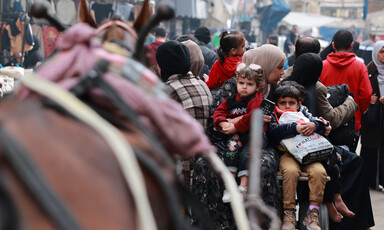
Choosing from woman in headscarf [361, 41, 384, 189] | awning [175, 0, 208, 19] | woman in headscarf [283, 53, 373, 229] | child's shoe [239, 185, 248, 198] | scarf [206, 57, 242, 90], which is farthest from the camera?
awning [175, 0, 208, 19]

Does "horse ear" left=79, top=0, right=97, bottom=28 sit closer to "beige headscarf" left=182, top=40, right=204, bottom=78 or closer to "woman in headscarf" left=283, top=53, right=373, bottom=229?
"woman in headscarf" left=283, top=53, right=373, bottom=229

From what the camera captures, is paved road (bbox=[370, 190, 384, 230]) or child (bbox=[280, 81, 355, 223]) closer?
child (bbox=[280, 81, 355, 223])

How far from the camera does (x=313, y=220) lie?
472 cm

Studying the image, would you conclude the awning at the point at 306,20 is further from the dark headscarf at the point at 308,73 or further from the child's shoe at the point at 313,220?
the child's shoe at the point at 313,220

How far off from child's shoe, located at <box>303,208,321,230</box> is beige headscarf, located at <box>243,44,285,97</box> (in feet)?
3.39

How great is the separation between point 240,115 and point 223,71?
1.42 meters

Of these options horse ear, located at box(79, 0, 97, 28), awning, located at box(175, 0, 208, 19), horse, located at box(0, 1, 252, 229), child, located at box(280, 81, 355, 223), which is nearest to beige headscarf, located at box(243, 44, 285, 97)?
child, located at box(280, 81, 355, 223)

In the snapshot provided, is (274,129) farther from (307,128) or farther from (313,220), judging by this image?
(313,220)

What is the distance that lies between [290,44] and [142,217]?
16814 mm

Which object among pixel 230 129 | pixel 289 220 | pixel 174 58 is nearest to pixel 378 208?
pixel 289 220

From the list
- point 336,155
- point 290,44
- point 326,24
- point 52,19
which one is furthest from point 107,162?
point 326,24

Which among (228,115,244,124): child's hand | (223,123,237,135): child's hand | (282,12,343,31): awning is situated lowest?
(282,12,343,31): awning

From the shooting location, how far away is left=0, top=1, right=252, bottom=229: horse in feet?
4.33

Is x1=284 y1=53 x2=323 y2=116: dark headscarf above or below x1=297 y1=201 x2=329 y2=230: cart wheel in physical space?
above
